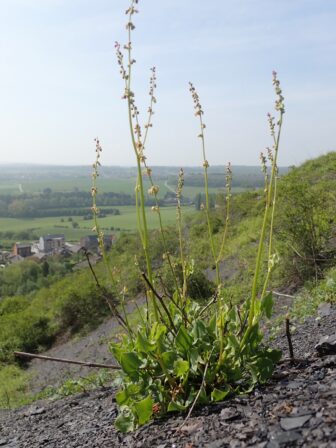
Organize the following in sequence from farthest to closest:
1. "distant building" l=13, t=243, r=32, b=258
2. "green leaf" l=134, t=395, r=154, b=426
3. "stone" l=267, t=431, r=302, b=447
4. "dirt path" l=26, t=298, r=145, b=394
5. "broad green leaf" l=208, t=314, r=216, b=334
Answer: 1. "distant building" l=13, t=243, r=32, b=258
2. "dirt path" l=26, t=298, r=145, b=394
3. "broad green leaf" l=208, t=314, r=216, b=334
4. "green leaf" l=134, t=395, r=154, b=426
5. "stone" l=267, t=431, r=302, b=447

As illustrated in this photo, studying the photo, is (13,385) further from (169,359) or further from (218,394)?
(218,394)

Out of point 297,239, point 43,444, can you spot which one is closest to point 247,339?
point 43,444

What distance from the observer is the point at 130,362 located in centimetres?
346

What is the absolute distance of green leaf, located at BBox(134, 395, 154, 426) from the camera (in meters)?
→ 3.35

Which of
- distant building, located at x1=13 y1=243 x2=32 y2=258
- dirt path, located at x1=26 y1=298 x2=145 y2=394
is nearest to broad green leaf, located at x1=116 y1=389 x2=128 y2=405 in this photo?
dirt path, located at x1=26 y1=298 x2=145 y2=394

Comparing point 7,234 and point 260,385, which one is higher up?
point 260,385

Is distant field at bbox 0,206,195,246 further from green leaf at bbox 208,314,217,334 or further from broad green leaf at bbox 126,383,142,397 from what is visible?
Result: broad green leaf at bbox 126,383,142,397

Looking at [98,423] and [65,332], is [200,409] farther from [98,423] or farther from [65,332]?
[65,332]

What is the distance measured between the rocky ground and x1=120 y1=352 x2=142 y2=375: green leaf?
0.40 meters

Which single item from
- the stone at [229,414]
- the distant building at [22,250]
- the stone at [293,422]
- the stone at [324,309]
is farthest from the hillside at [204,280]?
the distant building at [22,250]

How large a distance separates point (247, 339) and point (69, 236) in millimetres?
70412

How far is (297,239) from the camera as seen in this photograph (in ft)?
32.6

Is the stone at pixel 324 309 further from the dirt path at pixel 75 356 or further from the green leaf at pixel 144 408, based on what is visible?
the dirt path at pixel 75 356

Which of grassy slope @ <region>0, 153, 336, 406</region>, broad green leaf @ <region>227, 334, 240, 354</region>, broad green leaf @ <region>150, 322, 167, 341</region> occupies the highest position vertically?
broad green leaf @ <region>150, 322, 167, 341</region>
